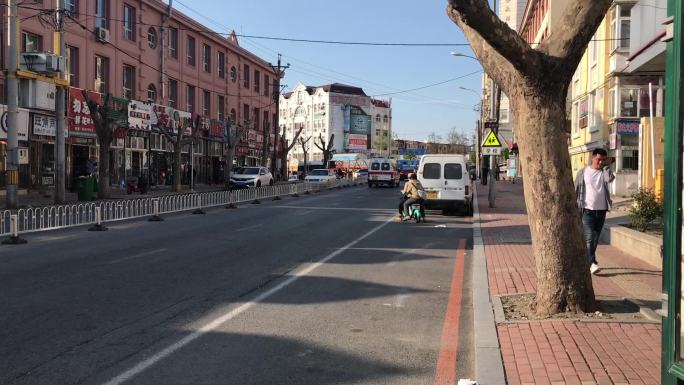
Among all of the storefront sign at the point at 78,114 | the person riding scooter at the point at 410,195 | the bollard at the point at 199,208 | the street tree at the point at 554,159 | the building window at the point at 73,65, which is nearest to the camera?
the street tree at the point at 554,159

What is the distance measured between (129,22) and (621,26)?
81.3ft

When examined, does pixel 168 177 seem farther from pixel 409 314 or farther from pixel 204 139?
pixel 409 314

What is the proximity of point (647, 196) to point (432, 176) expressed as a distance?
9.84m

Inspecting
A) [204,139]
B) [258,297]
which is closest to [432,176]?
[258,297]

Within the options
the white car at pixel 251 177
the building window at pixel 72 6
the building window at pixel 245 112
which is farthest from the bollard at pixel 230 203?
the building window at pixel 245 112

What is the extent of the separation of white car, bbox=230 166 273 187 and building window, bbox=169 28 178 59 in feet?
27.6

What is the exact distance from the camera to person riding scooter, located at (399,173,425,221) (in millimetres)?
18234

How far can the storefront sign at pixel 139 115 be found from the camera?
32.3 m

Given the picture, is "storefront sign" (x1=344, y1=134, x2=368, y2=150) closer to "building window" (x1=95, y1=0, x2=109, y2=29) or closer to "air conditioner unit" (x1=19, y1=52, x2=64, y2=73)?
"building window" (x1=95, y1=0, x2=109, y2=29)

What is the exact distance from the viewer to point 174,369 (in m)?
5.08

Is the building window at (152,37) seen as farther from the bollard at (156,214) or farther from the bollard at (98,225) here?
the bollard at (98,225)

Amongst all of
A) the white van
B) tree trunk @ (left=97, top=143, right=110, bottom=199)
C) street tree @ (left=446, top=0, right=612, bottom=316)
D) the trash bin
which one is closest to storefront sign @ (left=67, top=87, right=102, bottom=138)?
tree trunk @ (left=97, top=143, right=110, bottom=199)

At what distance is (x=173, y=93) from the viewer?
38.7m

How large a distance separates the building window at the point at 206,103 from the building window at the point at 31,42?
1697 centimetres
